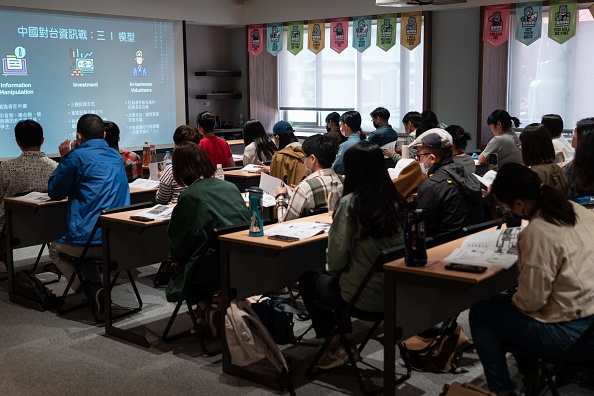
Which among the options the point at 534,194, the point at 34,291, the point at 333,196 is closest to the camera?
the point at 534,194

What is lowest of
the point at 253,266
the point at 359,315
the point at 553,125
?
the point at 359,315

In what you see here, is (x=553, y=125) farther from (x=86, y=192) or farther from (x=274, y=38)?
(x=274, y=38)

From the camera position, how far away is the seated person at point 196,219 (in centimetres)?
395

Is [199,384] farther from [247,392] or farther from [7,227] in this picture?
[7,227]

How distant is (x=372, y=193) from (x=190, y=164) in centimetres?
122

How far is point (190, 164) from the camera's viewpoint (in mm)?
4043

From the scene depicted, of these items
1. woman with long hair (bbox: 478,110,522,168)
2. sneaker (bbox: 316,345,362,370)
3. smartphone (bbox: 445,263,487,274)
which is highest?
woman with long hair (bbox: 478,110,522,168)

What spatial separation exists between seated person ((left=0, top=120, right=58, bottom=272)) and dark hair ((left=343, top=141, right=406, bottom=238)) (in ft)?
9.54

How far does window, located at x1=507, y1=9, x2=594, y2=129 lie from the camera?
7859 mm

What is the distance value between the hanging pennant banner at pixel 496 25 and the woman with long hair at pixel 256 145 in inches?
114

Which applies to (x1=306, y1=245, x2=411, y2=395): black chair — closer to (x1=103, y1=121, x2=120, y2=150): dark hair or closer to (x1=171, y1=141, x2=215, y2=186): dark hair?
(x1=171, y1=141, x2=215, y2=186): dark hair

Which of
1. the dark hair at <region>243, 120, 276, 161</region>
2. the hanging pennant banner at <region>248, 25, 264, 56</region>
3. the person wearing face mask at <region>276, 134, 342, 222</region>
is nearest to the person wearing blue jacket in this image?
the person wearing face mask at <region>276, 134, 342, 222</region>

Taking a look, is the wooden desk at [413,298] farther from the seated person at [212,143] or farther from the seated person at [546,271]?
the seated person at [212,143]

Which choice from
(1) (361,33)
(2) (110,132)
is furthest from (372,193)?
(1) (361,33)
